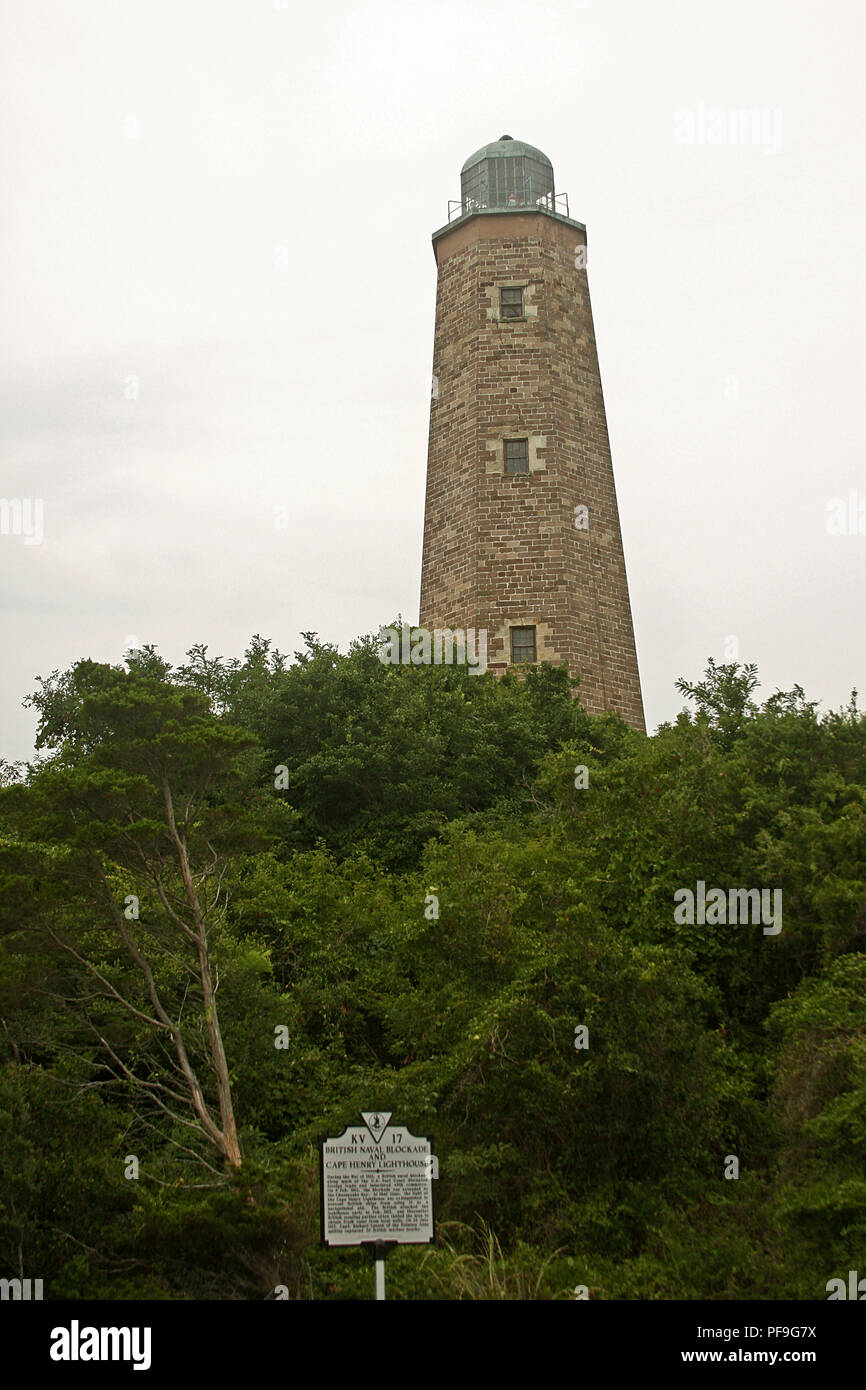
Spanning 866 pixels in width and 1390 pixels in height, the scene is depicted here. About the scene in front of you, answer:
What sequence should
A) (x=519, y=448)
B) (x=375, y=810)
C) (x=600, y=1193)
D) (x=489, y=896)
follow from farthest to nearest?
(x=519, y=448) < (x=375, y=810) < (x=489, y=896) < (x=600, y=1193)

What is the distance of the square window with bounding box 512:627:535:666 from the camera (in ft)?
101

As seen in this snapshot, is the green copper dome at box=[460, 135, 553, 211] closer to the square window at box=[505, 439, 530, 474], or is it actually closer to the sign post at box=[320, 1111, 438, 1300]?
the square window at box=[505, 439, 530, 474]

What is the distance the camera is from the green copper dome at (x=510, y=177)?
35219 millimetres

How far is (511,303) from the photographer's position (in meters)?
32.9

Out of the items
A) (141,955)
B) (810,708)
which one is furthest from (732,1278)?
(810,708)

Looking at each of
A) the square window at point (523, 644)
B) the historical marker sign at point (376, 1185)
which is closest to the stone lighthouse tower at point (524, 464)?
the square window at point (523, 644)

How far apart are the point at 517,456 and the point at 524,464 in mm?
259

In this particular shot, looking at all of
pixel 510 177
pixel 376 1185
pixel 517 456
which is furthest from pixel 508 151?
pixel 376 1185

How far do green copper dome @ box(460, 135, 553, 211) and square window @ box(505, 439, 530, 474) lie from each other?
729 cm

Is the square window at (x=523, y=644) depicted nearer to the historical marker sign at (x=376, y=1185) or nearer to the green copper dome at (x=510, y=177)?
the green copper dome at (x=510, y=177)
